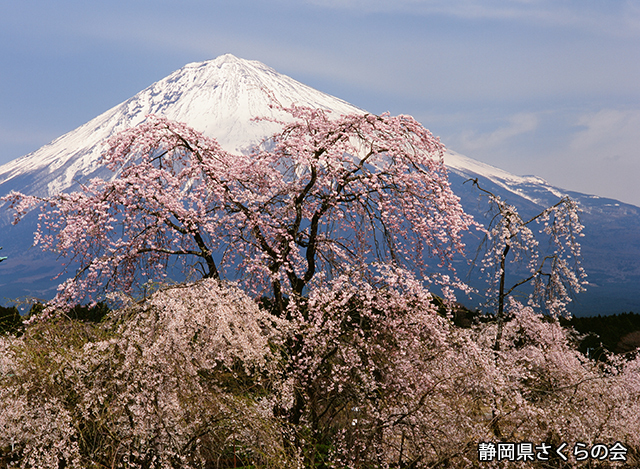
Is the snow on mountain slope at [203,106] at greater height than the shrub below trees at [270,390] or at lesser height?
greater

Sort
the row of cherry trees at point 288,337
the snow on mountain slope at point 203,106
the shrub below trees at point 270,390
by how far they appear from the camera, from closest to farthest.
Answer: the shrub below trees at point 270,390 → the row of cherry trees at point 288,337 → the snow on mountain slope at point 203,106

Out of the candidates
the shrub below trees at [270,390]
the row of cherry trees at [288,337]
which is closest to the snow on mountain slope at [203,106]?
the row of cherry trees at [288,337]

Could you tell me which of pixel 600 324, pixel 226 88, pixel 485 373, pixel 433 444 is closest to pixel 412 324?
pixel 485 373

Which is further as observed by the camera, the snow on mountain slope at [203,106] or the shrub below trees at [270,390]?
the snow on mountain slope at [203,106]

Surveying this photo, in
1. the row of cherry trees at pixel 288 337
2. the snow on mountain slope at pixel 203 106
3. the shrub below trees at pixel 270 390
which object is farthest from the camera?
the snow on mountain slope at pixel 203 106

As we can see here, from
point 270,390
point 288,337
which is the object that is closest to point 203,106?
point 288,337

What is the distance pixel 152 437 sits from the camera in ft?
19.7

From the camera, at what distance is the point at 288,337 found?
8.52 m

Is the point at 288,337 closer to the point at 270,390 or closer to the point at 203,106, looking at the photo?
the point at 270,390

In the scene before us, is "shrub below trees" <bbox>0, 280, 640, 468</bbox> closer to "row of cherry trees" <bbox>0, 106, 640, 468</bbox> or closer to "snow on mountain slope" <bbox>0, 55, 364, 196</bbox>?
"row of cherry trees" <bbox>0, 106, 640, 468</bbox>

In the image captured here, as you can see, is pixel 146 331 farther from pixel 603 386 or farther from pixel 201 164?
pixel 603 386

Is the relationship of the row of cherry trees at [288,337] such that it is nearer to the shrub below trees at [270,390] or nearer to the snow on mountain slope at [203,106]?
the shrub below trees at [270,390]

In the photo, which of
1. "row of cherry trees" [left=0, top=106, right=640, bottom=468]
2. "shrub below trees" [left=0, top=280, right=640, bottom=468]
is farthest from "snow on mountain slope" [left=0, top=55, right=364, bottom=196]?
"shrub below trees" [left=0, top=280, right=640, bottom=468]

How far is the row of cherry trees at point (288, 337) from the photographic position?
232 inches
